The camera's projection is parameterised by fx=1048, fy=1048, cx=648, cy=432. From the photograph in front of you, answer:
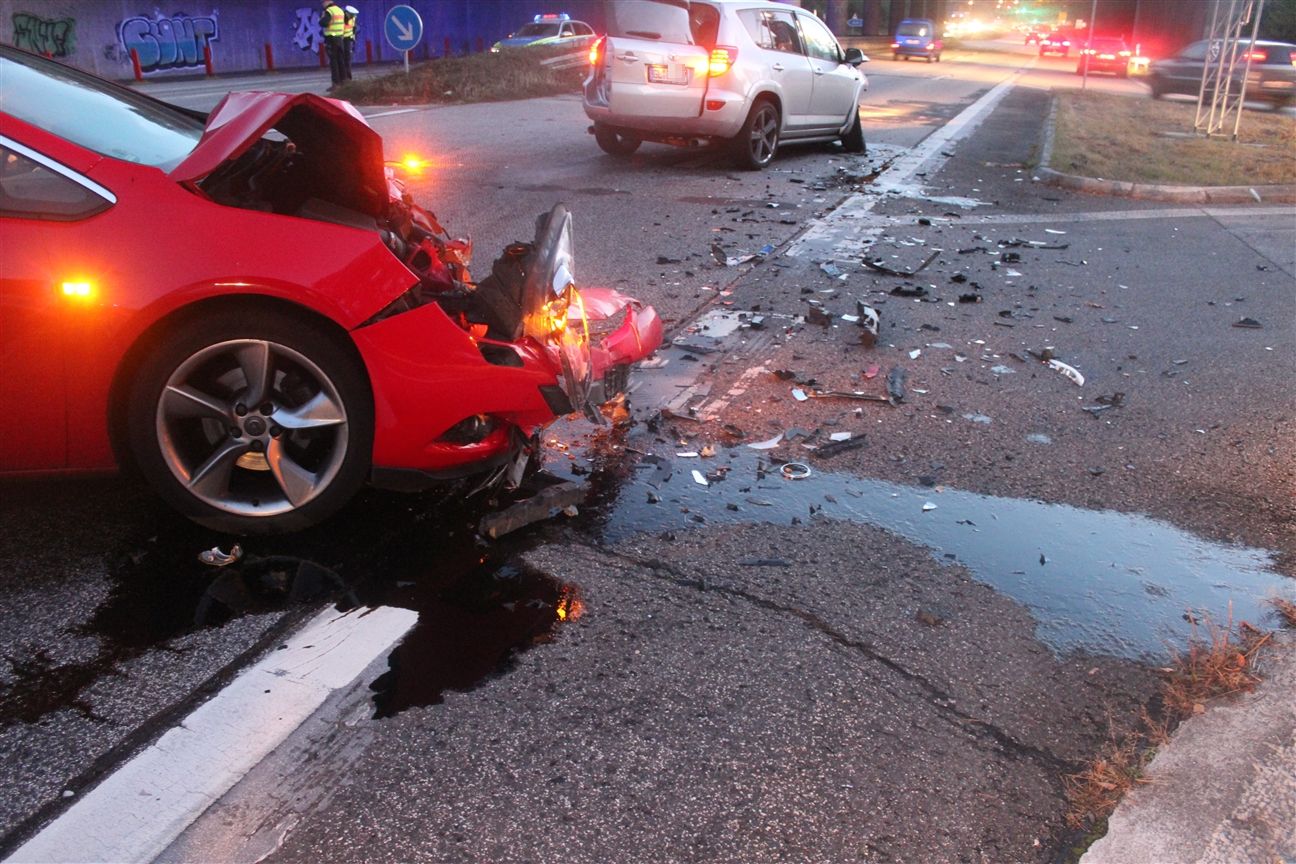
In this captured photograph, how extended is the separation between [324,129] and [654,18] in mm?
8613

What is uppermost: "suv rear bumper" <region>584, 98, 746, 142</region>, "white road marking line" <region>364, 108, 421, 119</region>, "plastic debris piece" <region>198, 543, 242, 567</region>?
"suv rear bumper" <region>584, 98, 746, 142</region>

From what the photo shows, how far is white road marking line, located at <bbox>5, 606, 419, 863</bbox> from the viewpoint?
7.83ft

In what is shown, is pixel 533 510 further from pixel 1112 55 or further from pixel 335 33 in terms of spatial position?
pixel 1112 55

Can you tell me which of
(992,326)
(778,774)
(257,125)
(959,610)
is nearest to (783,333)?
(992,326)

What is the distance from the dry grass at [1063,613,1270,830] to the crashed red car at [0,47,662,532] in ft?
6.88

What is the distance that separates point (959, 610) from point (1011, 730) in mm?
660

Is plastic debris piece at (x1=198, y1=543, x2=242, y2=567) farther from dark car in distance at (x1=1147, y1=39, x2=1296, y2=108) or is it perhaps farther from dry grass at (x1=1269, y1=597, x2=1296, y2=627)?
dark car in distance at (x1=1147, y1=39, x2=1296, y2=108)

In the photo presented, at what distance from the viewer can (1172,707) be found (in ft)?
9.88

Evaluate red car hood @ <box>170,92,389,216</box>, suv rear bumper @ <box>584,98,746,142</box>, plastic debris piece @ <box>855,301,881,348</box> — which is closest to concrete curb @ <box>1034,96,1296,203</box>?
suv rear bumper @ <box>584,98,746,142</box>

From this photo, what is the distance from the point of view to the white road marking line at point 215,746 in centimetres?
239

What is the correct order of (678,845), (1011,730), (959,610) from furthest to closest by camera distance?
(959,610)
(1011,730)
(678,845)

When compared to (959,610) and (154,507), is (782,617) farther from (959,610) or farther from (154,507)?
(154,507)

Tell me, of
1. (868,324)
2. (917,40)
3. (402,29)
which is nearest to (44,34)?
(402,29)

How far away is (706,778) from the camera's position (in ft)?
8.70
